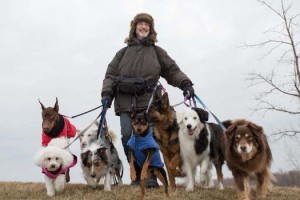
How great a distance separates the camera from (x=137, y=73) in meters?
7.36

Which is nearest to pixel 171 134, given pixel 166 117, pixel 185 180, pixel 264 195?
pixel 166 117

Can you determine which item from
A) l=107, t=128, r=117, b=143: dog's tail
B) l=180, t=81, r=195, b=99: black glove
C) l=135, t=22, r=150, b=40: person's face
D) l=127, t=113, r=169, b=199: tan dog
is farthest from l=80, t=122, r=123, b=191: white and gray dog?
l=135, t=22, r=150, b=40: person's face

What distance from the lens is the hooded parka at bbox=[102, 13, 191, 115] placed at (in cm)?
730

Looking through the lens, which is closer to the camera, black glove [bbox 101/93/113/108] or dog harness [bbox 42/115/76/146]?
black glove [bbox 101/93/113/108]

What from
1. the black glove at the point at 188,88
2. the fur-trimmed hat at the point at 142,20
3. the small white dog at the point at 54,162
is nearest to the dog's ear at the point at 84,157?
the small white dog at the point at 54,162

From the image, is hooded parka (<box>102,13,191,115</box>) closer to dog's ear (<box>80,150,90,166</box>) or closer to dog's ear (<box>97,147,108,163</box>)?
dog's ear (<box>97,147,108,163</box>)

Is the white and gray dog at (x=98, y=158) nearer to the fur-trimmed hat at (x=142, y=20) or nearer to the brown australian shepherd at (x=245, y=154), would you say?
the fur-trimmed hat at (x=142, y=20)

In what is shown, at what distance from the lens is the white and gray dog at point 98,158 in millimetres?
7547

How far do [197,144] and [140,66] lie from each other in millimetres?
1762

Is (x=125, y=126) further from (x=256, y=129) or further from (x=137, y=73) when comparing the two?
(x=256, y=129)

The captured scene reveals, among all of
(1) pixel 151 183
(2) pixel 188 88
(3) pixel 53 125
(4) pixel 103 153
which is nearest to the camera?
(2) pixel 188 88

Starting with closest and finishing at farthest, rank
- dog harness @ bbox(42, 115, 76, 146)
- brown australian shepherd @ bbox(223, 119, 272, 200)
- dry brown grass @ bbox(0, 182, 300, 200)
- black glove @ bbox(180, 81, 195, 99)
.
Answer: brown australian shepherd @ bbox(223, 119, 272, 200), dry brown grass @ bbox(0, 182, 300, 200), black glove @ bbox(180, 81, 195, 99), dog harness @ bbox(42, 115, 76, 146)

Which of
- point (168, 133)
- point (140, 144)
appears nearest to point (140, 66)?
point (168, 133)

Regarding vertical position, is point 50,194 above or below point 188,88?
below
